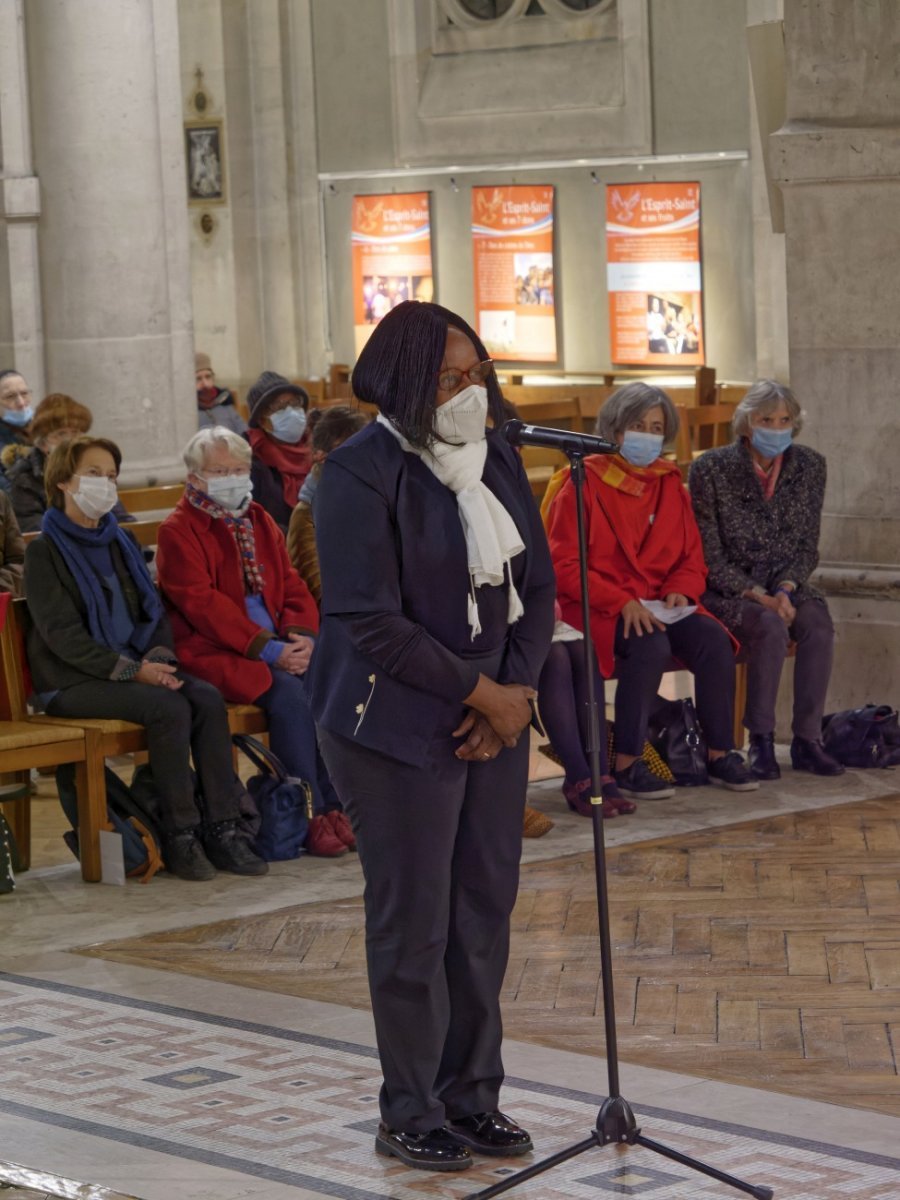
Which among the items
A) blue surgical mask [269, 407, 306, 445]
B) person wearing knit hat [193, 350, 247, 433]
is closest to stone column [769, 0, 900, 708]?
blue surgical mask [269, 407, 306, 445]

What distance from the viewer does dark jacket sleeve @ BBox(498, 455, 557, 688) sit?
4.35m

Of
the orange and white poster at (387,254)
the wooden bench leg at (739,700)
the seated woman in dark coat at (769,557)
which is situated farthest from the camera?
the orange and white poster at (387,254)

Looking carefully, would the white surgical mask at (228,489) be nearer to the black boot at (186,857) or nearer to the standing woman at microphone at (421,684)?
the black boot at (186,857)

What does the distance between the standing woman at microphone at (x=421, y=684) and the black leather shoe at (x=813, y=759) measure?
4.04 meters

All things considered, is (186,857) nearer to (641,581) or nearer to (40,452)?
(641,581)

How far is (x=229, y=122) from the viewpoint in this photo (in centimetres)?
2119

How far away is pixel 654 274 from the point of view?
18.9 meters

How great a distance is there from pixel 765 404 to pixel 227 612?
2.23 meters

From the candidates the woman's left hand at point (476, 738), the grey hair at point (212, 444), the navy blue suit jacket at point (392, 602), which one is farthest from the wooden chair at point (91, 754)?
the woman's left hand at point (476, 738)

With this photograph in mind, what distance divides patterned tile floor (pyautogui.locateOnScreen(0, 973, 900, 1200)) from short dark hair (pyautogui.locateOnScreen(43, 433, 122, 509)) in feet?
6.59

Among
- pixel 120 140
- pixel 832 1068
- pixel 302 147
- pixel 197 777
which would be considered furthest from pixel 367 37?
pixel 832 1068

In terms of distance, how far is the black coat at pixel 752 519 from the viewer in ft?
27.2

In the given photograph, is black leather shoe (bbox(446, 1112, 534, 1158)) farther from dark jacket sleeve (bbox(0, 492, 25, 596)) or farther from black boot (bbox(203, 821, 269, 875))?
dark jacket sleeve (bbox(0, 492, 25, 596))

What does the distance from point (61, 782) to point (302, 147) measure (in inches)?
591
